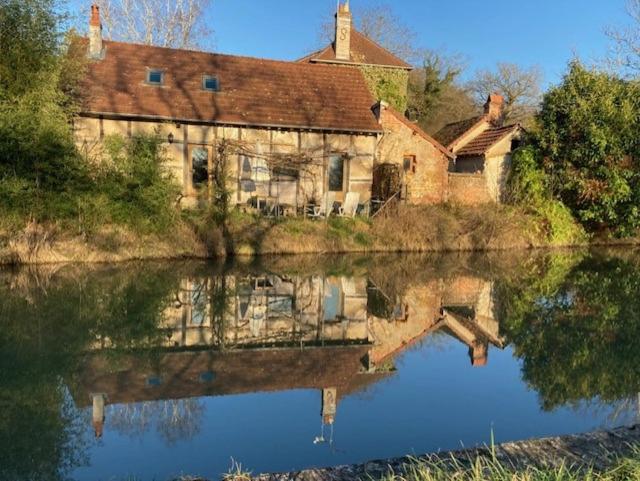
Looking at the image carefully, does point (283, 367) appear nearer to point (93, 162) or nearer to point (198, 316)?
point (198, 316)

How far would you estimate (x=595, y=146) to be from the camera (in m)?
20.2

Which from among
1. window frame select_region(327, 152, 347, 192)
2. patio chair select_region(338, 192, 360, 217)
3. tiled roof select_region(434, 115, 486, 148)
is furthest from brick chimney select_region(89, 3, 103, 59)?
tiled roof select_region(434, 115, 486, 148)

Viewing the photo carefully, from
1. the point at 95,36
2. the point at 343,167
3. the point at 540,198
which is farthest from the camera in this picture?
the point at 540,198

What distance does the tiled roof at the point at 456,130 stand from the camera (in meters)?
26.6

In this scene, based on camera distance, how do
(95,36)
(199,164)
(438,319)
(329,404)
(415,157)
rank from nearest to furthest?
(329,404) → (438,319) → (199,164) → (95,36) → (415,157)

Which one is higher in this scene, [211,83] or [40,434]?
[211,83]

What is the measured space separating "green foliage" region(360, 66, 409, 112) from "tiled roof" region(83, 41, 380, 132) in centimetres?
328

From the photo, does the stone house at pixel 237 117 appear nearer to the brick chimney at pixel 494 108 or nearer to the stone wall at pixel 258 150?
the stone wall at pixel 258 150

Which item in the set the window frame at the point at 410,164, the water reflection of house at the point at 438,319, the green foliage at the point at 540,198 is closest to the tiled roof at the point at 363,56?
the window frame at the point at 410,164

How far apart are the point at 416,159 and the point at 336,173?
3.73m

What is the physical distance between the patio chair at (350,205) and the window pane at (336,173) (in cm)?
149

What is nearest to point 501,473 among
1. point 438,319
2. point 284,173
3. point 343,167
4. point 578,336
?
point 578,336

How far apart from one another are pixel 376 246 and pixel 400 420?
12.2m

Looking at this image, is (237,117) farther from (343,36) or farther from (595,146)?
(595,146)
